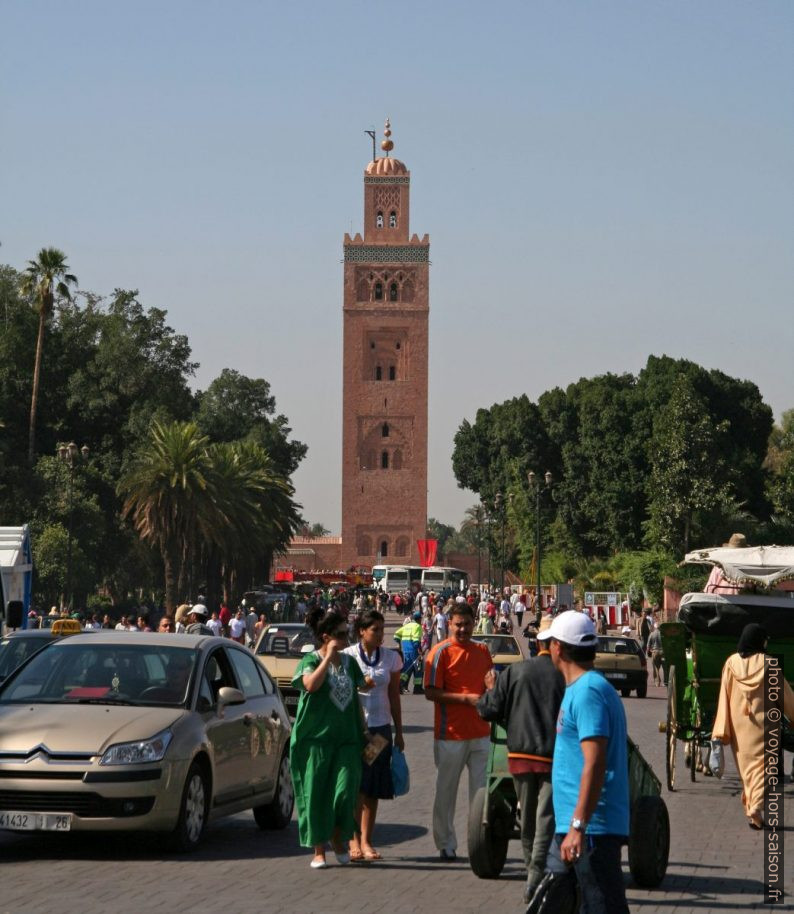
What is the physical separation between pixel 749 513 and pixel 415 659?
46.8 meters

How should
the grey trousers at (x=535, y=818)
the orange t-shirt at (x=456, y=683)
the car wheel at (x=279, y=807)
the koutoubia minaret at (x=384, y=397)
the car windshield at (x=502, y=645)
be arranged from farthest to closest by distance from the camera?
the koutoubia minaret at (x=384, y=397)
the car windshield at (x=502, y=645)
the car wheel at (x=279, y=807)
the orange t-shirt at (x=456, y=683)
the grey trousers at (x=535, y=818)

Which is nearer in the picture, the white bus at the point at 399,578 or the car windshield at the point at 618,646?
the car windshield at the point at 618,646

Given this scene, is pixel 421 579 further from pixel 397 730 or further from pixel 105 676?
pixel 397 730

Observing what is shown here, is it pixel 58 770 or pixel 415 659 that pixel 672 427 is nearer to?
pixel 415 659

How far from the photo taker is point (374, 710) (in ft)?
36.7

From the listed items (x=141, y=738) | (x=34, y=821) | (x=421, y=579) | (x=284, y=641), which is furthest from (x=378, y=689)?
(x=421, y=579)

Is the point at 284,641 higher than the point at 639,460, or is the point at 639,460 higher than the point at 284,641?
the point at 639,460

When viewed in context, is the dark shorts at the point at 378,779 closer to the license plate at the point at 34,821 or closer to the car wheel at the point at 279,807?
the car wheel at the point at 279,807

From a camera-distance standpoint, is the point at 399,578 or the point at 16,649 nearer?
the point at 16,649

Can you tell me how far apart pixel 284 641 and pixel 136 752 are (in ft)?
46.6

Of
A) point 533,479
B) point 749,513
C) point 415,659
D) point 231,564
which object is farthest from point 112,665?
point 749,513

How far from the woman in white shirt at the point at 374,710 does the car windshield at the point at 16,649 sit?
19.4ft

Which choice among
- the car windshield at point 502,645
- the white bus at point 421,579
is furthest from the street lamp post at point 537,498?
the car windshield at point 502,645

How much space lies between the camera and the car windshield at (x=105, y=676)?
1142cm
